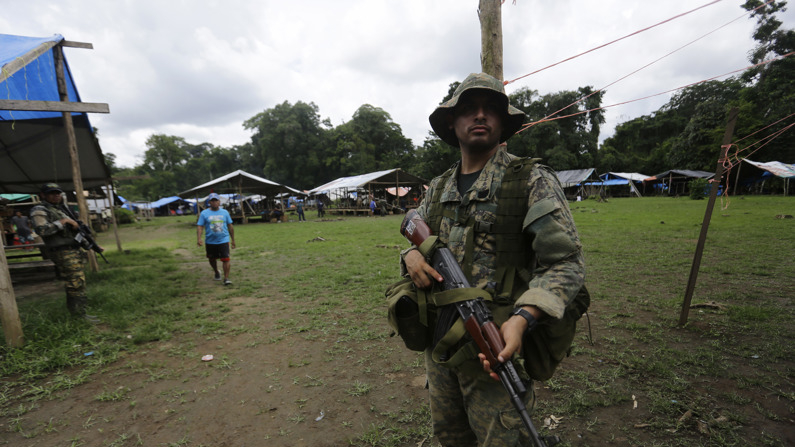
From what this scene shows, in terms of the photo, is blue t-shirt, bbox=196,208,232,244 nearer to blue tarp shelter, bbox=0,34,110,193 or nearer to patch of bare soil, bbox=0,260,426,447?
blue tarp shelter, bbox=0,34,110,193

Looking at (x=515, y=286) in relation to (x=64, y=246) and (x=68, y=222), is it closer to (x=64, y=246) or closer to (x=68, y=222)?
(x=68, y=222)

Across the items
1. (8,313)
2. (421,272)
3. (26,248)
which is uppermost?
(421,272)

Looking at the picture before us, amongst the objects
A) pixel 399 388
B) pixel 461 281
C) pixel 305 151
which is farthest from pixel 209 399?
pixel 305 151

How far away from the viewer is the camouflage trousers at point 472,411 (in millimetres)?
1418

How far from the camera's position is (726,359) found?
127 inches

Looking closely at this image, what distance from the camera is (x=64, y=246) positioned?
4.75m

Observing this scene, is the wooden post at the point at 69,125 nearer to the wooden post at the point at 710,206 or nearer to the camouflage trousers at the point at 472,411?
the camouflage trousers at the point at 472,411

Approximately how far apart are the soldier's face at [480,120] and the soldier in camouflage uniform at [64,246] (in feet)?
19.2

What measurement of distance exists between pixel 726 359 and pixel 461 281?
11.7ft

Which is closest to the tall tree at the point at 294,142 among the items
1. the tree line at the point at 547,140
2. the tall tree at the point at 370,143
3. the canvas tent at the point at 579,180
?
the tree line at the point at 547,140

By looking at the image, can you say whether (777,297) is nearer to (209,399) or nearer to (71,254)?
(209,399)

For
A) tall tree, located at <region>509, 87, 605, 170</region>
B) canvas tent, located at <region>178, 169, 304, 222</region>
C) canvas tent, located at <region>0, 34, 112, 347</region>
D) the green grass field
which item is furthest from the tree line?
canvas tent, located at <region>0, 34, 112, 347</region>

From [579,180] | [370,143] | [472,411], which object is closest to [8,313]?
[472,411]

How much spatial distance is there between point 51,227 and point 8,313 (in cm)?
123
